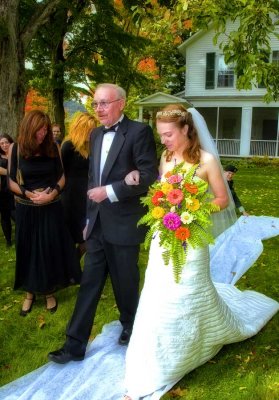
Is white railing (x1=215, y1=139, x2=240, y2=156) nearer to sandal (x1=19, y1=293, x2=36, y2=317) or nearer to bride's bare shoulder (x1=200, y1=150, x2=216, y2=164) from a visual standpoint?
sandal (x1=19, y1=293, x2=36, y2=317)

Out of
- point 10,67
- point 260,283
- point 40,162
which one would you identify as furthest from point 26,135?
point 10,67

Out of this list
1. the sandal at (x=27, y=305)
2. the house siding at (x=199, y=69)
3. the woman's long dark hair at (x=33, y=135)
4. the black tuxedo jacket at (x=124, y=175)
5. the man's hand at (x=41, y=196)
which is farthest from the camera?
the house siding at (x=199, y=69)

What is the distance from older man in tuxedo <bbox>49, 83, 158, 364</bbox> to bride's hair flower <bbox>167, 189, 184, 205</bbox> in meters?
0.47

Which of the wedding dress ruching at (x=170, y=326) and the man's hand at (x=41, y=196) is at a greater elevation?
the man's hand at (x=41, y=196)

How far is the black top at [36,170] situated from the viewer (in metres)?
4.87

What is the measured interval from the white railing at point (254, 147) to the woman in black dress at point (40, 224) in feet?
77.0

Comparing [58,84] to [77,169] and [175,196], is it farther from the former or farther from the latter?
[175,196]

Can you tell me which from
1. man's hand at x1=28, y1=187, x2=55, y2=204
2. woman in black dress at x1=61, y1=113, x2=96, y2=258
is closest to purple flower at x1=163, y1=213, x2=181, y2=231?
man's hand at x1=28, y1=187, x2=55, y2=204

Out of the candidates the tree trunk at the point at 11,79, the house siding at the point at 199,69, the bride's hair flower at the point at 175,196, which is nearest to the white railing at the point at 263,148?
the house siding at the point at 199,69

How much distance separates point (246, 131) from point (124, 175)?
24.9 metres

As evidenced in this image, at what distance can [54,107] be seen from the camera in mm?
21203

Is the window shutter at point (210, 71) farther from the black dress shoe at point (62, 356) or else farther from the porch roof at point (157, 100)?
the black dress shoe at point (62, 356)

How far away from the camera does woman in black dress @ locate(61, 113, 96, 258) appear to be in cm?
539

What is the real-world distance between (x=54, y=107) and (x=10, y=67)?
1046 cm
